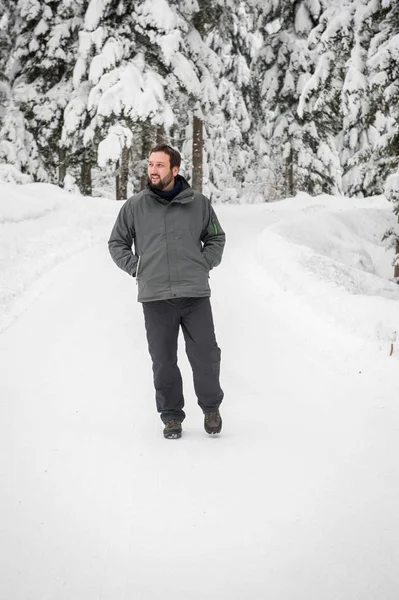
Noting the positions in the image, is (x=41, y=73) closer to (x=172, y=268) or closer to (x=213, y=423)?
(x=172, y=268)

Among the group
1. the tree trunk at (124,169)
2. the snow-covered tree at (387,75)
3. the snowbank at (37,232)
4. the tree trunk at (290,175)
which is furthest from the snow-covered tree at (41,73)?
the snow-covered tree at (387,75)

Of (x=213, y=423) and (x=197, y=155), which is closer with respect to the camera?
(x=213, y=423)

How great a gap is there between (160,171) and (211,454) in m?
2.14

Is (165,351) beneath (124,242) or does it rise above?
beneath

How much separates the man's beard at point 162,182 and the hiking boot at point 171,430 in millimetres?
1820

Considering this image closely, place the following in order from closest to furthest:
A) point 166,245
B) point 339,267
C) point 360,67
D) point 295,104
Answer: point 166,245 → point 339,267 → point 360,67 → point 295,104

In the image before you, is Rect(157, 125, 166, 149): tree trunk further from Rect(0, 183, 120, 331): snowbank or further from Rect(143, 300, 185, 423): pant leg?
Rect(143, 300, 185, 423): pant leg

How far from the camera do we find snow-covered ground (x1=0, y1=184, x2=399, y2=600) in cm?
271

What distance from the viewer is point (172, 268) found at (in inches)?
162

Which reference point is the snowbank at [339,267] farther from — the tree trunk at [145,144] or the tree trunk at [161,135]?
the tree trunk at [145,144]

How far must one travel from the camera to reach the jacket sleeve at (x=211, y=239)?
4.23m

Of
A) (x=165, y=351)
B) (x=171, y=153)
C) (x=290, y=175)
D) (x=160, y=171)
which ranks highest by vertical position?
(x=171, y=153)

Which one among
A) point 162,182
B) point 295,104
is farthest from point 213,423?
point 295,104

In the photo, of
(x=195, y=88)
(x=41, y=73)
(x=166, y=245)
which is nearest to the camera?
(x=166, y=245)
